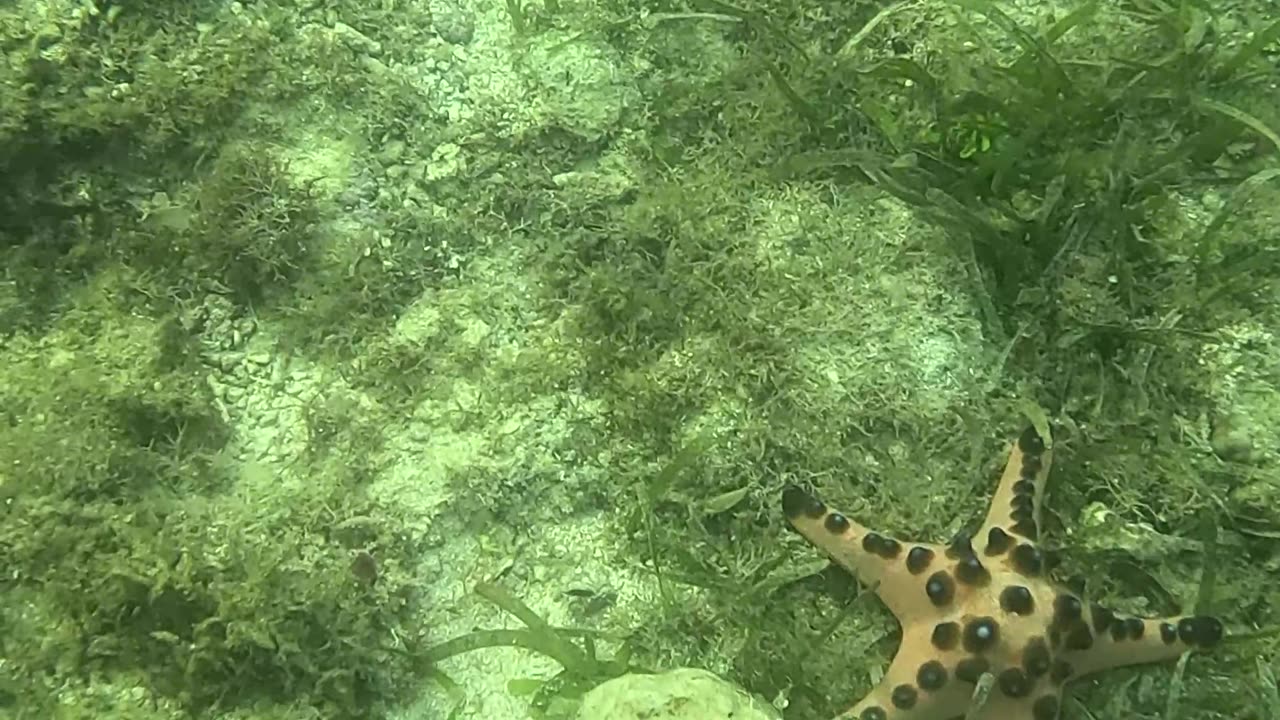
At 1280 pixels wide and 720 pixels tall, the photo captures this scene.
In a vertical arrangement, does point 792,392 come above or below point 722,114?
below

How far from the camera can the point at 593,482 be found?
10.1 feet

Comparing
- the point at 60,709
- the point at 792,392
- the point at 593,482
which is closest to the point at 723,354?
the point at 792,392

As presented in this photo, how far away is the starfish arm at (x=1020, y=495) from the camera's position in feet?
8.80

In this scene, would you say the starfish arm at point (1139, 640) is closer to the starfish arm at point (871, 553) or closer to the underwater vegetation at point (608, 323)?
the underwater vegetation at point (608, 323)

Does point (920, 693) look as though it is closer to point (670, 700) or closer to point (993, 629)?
point (993, 629)

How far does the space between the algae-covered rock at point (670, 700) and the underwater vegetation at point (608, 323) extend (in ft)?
1.12

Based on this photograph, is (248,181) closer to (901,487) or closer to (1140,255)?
(901,487)

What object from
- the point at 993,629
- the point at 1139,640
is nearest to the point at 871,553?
the point at 993,629

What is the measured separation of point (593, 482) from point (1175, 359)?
5.75ft

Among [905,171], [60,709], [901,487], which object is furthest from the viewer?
[905,171]

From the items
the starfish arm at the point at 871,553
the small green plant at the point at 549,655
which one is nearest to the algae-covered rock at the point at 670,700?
the small green plant at the point at 549,655

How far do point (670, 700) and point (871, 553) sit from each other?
0.70 meters

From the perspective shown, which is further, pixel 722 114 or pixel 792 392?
pixel 722 114

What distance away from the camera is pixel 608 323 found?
10.4ft
